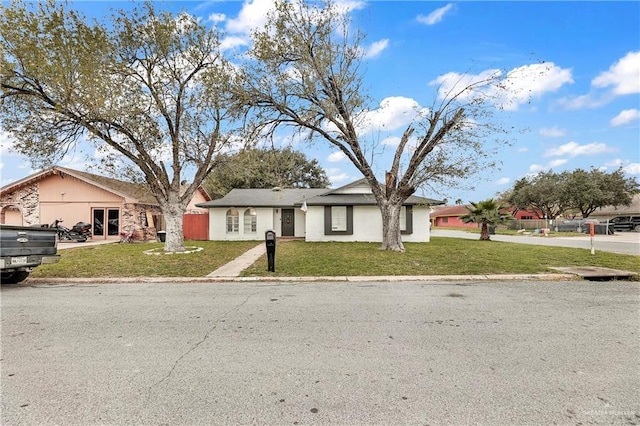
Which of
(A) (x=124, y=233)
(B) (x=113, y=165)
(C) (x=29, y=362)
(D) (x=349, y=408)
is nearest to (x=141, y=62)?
(B) (x=113, y=165)

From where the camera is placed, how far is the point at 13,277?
834cm

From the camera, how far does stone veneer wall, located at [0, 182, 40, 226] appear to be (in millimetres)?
20484

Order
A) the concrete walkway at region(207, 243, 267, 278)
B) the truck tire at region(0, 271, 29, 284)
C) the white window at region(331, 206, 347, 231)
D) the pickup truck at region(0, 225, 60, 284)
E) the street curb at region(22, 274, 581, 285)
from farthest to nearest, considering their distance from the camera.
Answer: the white window at region(331, 206, 347, 231) < the concrete walkway at region(207, 243, 267, 278) < the street curb at region(22, 274, 581, 285) < the truck tire at region(0, 271, 29, 284) < the pickup truck at region(0, 225, 60, 284)

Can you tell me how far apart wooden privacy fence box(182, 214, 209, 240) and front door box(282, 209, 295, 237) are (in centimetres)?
491

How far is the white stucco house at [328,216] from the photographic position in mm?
19562

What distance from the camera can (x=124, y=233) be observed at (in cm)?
1980

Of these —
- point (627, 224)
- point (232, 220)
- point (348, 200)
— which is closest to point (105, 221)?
point (232, 220)

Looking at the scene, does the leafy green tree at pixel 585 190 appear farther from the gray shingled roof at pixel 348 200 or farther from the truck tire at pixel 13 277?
the truck tire at pixel 13 277

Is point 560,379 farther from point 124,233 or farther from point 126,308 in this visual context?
point 124,233

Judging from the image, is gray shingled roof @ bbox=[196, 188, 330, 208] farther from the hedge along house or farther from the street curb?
the street curb

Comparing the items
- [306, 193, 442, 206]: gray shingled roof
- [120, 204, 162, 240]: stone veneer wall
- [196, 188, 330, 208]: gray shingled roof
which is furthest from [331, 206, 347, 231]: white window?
[120, 204, 162, 240]: stone veneer wall

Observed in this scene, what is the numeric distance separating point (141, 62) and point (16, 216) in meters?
15.0

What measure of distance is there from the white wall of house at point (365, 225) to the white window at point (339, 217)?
53cm

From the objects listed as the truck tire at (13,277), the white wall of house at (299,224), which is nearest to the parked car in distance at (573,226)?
the white wall of house at (299,224)
